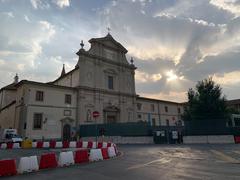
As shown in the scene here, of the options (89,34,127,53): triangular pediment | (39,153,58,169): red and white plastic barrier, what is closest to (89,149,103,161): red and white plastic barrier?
(39,153,58,169): red and white plastic barrier

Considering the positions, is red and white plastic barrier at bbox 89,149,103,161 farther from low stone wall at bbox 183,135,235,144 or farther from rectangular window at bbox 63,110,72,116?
rectangular window at bbox 63,110,72,116

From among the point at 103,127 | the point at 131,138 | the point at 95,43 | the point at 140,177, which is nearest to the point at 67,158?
the point at 140,177

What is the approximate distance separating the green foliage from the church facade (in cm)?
1492

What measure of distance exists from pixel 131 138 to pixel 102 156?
1627 cm

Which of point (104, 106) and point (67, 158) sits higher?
point (104, 106)

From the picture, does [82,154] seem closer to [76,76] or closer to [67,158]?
[67,158]

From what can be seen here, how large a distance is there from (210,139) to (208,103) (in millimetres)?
6965

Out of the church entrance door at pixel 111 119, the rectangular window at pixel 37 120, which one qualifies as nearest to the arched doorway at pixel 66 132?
the rectangular window at pixel 37 120

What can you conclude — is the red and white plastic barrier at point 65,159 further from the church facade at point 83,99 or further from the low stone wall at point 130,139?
the church facade at point 83,99

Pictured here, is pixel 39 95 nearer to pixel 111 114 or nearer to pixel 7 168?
pixel 111 114

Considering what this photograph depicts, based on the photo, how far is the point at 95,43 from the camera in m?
39.6

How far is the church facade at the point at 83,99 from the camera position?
99.6 ft

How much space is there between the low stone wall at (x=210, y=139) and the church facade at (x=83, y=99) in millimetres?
16401

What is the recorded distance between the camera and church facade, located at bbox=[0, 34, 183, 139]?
30.3 meters
